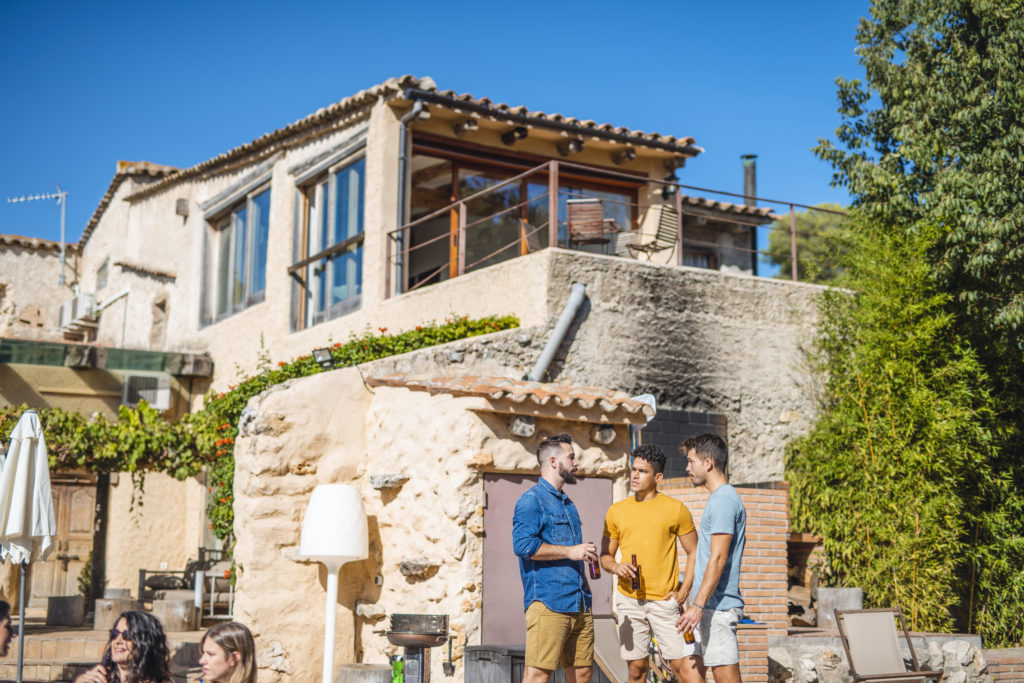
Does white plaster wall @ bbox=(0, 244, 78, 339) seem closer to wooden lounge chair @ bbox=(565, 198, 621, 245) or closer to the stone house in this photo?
the stone house

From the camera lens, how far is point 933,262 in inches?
414

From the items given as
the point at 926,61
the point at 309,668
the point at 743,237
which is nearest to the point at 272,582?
the point at 309,668

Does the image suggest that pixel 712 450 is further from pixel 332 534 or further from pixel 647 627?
pixel 332 534

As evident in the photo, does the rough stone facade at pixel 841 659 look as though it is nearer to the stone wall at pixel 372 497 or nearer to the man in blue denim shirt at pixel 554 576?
the stone wall at pixel 372 497

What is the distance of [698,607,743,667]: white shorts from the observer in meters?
5.46

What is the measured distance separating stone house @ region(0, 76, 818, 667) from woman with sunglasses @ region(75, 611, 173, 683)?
3734 mm

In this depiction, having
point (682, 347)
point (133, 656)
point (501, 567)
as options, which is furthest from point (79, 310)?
point (133, 656)

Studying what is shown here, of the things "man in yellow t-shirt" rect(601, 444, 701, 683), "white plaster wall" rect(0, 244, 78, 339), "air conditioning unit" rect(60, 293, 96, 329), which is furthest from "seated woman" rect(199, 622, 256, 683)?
"white plaster wall" rect(0, 244, 78, 339)

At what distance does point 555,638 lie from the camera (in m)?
5.46

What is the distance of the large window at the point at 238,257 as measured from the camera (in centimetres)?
1608

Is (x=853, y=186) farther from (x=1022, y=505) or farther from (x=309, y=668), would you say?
(x=309, y=668)

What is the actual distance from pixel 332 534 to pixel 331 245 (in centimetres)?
701

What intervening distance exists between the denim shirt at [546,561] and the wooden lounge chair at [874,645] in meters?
3.19

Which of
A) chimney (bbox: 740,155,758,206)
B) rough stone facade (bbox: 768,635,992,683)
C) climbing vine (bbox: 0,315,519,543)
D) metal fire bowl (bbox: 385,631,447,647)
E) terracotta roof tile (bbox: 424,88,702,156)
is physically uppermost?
chimney (bbox: 740,155,758,206)
